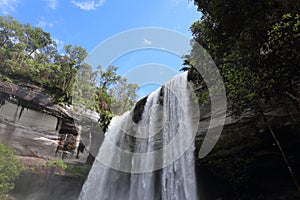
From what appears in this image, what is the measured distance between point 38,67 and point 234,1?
14.2 m

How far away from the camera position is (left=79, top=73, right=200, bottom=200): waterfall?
8.16m

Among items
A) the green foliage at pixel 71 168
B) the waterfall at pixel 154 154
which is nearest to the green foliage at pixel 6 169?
the green foliage at pixel 71 168

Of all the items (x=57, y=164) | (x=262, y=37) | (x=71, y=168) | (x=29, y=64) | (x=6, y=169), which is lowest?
(x=71, y=168)

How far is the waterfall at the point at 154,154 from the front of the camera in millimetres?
8156

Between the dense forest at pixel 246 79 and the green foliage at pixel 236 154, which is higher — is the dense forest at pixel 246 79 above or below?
above

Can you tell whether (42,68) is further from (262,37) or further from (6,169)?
(262,37)

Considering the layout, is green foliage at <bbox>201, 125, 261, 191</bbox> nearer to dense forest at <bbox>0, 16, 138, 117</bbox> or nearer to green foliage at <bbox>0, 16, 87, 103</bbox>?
dense forest at <bbox>0, 16, 138, 117</bbox>

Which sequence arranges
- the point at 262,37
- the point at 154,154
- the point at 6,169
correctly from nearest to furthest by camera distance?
the point at 262,37
the point at 6,169
the point at 154,154

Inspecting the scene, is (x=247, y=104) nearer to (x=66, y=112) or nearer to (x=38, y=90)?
(x=66, y=112)

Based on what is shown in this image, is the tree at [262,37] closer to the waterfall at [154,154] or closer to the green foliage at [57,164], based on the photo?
the waterfall at [154,154]

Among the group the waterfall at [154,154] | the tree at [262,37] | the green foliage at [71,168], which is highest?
the tree at [262,37]

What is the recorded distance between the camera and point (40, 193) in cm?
1166

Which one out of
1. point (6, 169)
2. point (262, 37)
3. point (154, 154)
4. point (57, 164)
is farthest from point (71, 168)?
point (262, 37)

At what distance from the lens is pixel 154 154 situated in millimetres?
9945
